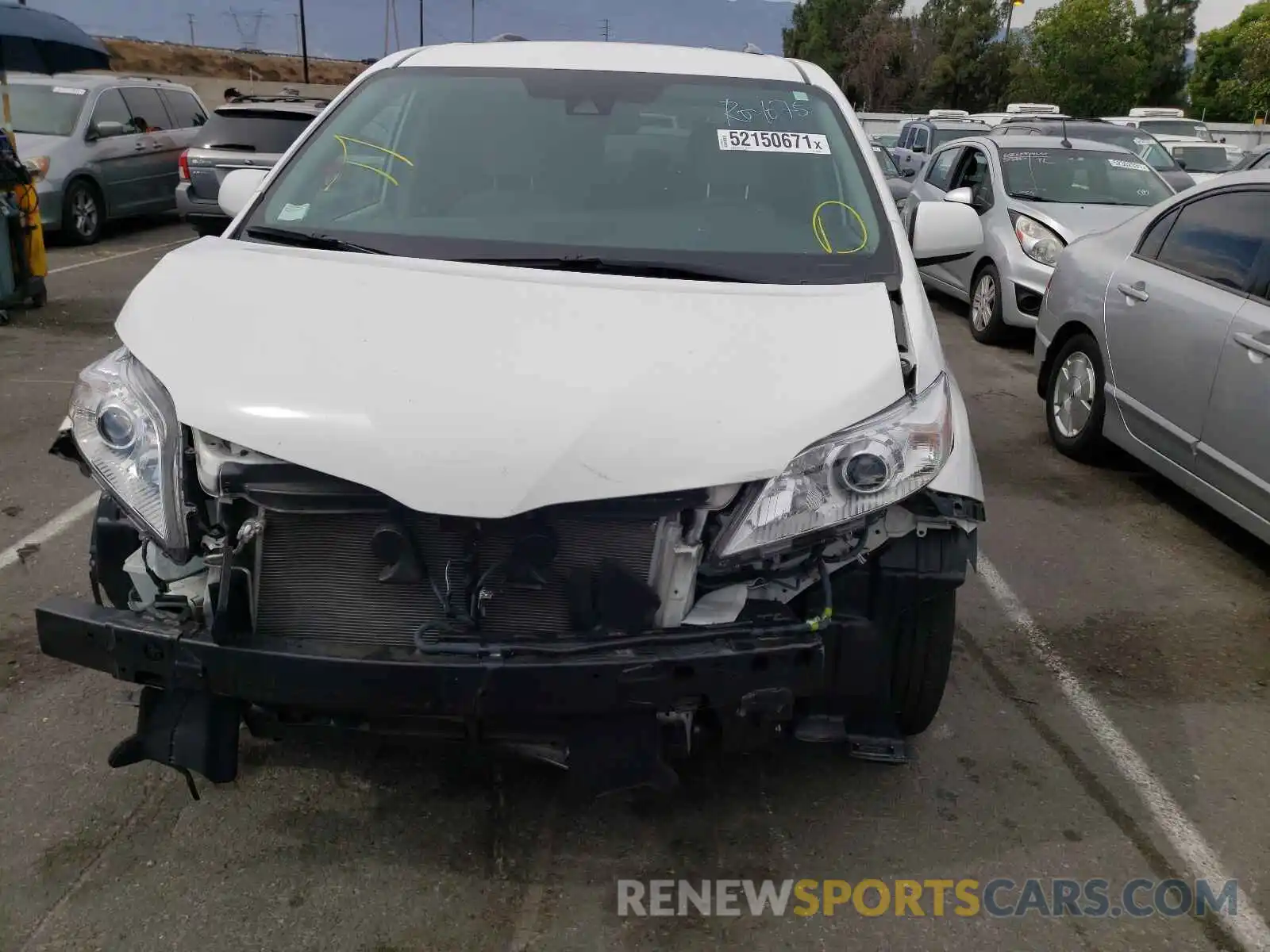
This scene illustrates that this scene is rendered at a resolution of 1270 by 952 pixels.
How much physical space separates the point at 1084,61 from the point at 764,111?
185 feet

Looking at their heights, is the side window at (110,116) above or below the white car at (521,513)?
below

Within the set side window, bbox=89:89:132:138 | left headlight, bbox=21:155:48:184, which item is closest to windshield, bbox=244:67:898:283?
left headlight, bbox=21:155:48:184

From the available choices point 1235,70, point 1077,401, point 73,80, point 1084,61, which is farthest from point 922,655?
point 1235,70

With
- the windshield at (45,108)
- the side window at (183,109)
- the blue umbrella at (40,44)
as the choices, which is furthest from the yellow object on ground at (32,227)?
the side window at (183,109)

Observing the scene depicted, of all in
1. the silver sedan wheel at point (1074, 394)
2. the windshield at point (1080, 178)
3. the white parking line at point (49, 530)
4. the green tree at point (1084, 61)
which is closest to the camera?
the white parking line at point (49, 530)

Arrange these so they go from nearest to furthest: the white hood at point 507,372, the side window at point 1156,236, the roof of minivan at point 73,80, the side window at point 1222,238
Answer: the white hood at point 507,372 → the side window at point 1222,238 → the side window at point 1156,236 → the roof of minivan at point 73,80

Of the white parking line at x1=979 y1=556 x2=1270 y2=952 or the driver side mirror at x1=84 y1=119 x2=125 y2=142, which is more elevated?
the driver side mirror at x1=84 y1=119 x2=125 y2=142

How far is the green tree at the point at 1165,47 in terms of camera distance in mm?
61312

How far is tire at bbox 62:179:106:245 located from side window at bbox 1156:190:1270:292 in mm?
11026

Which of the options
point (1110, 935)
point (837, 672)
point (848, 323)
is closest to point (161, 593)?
point (837, 672)

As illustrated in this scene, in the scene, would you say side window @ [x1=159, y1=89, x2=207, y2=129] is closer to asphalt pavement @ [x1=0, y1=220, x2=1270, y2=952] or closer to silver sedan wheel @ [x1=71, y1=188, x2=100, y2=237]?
silver sedan wheel @ [x1=71, y1=188, x2=100, y2=237]

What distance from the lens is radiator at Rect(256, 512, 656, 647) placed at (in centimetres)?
248

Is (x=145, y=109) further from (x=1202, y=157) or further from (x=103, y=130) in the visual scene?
(x=1202, y=157)

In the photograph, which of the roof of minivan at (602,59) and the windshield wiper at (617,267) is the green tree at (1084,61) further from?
the windshield wiper at (617,267)
